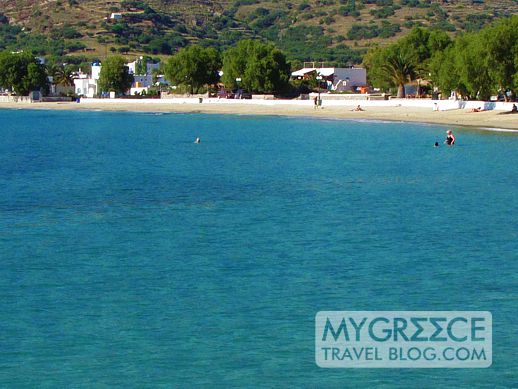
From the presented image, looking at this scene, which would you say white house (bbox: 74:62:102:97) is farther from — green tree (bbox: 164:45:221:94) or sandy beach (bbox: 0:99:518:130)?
green tree (bbox: 164:45:221:94)

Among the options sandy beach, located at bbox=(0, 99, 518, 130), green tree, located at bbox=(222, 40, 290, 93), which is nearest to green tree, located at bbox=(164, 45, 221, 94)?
sandy beach, located at bbox=(0, 99, 518, 130)

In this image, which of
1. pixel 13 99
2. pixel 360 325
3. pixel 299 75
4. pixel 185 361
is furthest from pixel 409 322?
pixel 13 99

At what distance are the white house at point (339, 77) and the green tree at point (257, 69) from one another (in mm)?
12794

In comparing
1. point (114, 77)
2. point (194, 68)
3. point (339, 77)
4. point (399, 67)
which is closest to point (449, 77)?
point (399, 67)

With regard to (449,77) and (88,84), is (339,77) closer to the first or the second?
(88,84)

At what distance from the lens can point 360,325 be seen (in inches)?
729

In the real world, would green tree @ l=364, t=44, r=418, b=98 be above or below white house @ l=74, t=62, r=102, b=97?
above

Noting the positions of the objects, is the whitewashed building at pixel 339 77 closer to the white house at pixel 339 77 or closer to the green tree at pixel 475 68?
the white house at pixel 339 77

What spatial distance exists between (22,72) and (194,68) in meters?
38.4

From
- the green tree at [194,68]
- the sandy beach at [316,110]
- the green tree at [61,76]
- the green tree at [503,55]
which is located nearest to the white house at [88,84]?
the green tree at [61,76]

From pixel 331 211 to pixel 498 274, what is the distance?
11.3 m

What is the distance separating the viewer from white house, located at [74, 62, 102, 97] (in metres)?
171

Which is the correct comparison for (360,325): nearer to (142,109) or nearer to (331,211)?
(331,211)

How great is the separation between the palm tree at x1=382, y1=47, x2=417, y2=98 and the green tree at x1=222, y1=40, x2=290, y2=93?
783 inches
